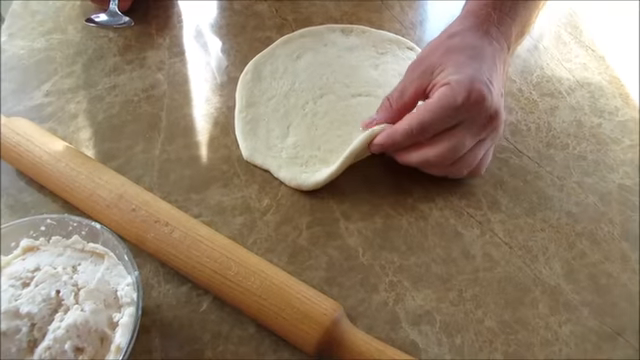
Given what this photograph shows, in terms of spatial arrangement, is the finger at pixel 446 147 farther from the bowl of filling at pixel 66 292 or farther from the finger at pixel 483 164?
the bowl of filling at pixel 66 292

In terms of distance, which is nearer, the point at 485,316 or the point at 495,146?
the point at 485,316

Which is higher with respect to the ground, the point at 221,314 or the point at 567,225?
the point at 567,225

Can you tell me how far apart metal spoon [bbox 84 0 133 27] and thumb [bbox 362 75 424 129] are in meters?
0.52

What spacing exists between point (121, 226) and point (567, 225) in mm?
626

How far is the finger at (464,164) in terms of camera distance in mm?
928

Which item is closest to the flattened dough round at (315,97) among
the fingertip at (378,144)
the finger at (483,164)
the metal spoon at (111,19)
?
the fingertip at (378,144)

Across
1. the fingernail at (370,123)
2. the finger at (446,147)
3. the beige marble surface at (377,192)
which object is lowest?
the beige marble surface at (377,192)

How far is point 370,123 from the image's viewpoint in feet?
3.22

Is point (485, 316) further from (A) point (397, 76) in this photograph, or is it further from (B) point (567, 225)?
(A) point (397, 76)

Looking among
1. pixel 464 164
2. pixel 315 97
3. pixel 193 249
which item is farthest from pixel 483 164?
pixel 193 249

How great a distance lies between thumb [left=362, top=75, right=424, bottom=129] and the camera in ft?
3.10

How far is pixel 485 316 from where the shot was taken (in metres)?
0.84

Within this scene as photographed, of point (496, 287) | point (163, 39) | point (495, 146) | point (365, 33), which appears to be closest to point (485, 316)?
point (496, 287)

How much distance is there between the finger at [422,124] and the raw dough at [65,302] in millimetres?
403
